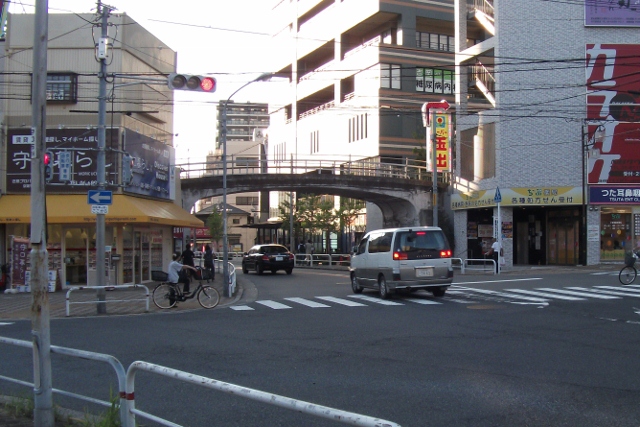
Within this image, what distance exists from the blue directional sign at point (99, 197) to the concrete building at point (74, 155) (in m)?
6.68

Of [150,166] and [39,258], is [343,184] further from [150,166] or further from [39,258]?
[39,258]

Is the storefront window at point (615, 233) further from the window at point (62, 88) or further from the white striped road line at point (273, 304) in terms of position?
the window at point (62, 88)

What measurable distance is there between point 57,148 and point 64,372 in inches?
715

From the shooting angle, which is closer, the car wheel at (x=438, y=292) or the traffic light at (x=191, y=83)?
the traffic light at (x=191, y=83)

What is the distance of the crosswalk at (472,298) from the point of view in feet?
60.6

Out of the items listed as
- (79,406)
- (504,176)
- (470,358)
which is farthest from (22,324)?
(504,176)

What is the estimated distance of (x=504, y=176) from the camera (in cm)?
3572

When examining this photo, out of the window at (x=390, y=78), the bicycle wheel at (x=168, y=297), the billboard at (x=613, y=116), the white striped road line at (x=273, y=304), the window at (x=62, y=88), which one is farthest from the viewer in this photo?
the window at (x=390, y=78)

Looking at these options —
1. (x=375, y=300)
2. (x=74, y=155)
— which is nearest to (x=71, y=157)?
(x=74, y=155)

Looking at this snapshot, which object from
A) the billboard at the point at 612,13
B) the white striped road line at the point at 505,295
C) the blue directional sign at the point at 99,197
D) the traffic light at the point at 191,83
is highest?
the billboard at the point at 612,13

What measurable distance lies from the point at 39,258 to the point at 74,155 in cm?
2152

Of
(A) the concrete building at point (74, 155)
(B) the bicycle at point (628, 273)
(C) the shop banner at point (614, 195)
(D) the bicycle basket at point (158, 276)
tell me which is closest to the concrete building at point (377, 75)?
(C) the shop banner at point (614, 195)

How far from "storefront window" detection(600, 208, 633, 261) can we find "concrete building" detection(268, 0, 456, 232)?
15991 millimetres

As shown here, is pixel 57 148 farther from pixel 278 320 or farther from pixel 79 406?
pixel 79 406
